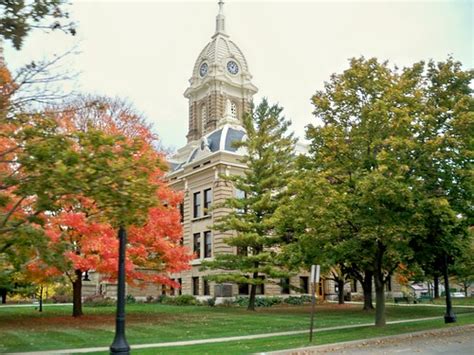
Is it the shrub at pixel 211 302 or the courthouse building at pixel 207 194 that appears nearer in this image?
the shrub at pixel 211 302

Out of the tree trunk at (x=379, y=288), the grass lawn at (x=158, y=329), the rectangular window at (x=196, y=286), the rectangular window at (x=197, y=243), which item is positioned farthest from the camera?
the rectangular window at (x=197, y=243)

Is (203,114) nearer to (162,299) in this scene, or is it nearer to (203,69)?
(203,69)

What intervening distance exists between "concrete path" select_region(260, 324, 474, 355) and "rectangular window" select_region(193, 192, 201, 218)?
25.8 metres

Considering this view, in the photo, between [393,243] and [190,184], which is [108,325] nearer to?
[393,243]

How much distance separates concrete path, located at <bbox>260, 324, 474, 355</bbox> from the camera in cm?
1508

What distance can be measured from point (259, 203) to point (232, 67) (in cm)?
3621

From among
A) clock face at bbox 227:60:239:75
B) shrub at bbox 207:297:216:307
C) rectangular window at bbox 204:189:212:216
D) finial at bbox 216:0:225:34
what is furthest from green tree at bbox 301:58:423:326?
finial at bbox 216:0:225:34

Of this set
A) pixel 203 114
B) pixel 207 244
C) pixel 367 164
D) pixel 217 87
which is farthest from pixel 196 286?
pixel 217 87

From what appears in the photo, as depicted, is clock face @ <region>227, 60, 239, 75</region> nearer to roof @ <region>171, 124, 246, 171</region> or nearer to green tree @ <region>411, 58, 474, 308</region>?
Answer: roof @ <region>171, 124, 246, 171</region>

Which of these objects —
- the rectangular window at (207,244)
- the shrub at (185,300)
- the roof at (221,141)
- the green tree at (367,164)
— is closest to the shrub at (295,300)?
the rectangular window at (207,244)

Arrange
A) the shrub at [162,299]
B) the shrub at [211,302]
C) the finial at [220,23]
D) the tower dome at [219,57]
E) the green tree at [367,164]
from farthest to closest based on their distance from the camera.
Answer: the finial at [220,23], the tower dome at [219,57], the shrub at [162,299], the shrub at [211,302], the green tree at [367,164]

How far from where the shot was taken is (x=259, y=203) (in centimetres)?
3206

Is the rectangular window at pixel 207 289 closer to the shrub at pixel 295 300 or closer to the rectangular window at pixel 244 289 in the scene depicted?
the rectangular window at pixel 244 289

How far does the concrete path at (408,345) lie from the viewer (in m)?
15.1
